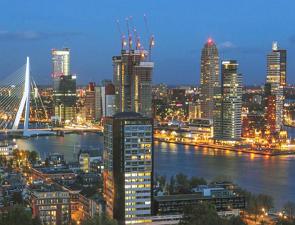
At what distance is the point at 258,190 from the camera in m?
9.41

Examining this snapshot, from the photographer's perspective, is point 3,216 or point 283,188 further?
point 283,188

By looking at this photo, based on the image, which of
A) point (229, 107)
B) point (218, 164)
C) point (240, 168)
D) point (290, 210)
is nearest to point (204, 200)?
point (290, 210)

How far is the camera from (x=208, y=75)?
2695 cm

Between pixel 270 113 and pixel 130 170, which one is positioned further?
pixel 270 113

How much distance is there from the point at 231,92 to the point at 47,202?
12.9m

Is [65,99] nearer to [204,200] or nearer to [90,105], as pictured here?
[90,105]

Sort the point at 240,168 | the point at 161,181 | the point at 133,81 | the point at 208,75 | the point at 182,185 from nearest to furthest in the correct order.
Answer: the point at 182,185, the point at 161,181, the point at 240,168, the point at 133,81, the point at 208,75

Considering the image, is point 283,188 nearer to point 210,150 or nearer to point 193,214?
point 193,214

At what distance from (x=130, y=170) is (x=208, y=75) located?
65.7 feet

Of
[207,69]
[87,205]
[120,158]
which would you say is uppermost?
[207,69]

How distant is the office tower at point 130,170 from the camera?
718cm

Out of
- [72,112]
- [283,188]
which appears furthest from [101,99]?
[283,188]

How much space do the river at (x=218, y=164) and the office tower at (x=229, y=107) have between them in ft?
6.79

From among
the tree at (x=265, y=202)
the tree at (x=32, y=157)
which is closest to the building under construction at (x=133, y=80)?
the tree at (x=32, y=157)
